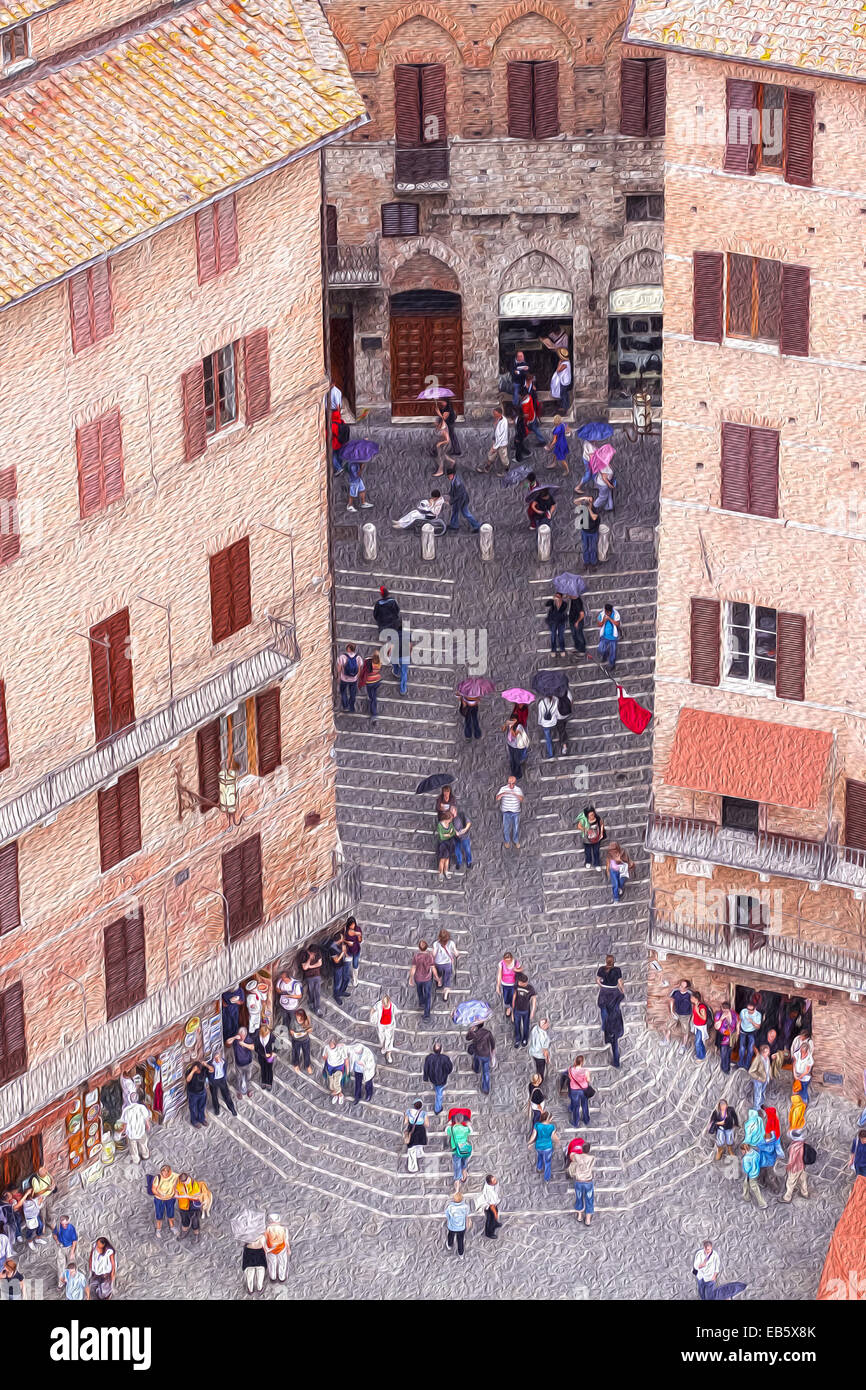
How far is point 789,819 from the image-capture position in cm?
11294

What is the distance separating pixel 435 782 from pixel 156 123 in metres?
19.8

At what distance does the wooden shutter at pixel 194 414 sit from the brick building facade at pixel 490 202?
19429 millimetres

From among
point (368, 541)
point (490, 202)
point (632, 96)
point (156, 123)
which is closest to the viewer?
point (156, 123)

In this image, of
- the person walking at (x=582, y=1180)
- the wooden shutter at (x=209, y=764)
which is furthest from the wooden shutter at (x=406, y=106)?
the person walking at (x=582, y=1180)

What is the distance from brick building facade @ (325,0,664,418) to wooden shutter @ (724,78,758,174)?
20002 mm

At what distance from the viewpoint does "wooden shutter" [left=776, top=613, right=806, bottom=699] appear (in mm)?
111131

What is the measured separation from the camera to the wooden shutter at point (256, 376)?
11100 centimetres

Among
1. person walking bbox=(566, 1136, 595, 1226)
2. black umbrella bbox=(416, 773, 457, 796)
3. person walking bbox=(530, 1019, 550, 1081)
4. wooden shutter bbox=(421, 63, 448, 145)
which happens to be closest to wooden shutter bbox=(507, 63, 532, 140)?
wooden shutter bbox=(421, 63, 448, 145)

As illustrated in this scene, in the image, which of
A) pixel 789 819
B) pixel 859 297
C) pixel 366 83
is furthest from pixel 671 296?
pixel 366 83

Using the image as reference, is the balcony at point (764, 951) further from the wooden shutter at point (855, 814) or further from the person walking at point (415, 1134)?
the person walking at point (415, 1134)

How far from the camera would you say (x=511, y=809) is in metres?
118

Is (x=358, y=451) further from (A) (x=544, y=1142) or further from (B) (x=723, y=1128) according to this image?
(B) (x=723, y=1128)

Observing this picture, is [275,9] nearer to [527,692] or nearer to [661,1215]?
[527,692]

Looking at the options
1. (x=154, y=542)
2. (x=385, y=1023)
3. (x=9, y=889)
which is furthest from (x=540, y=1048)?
(x=154, y=542)
